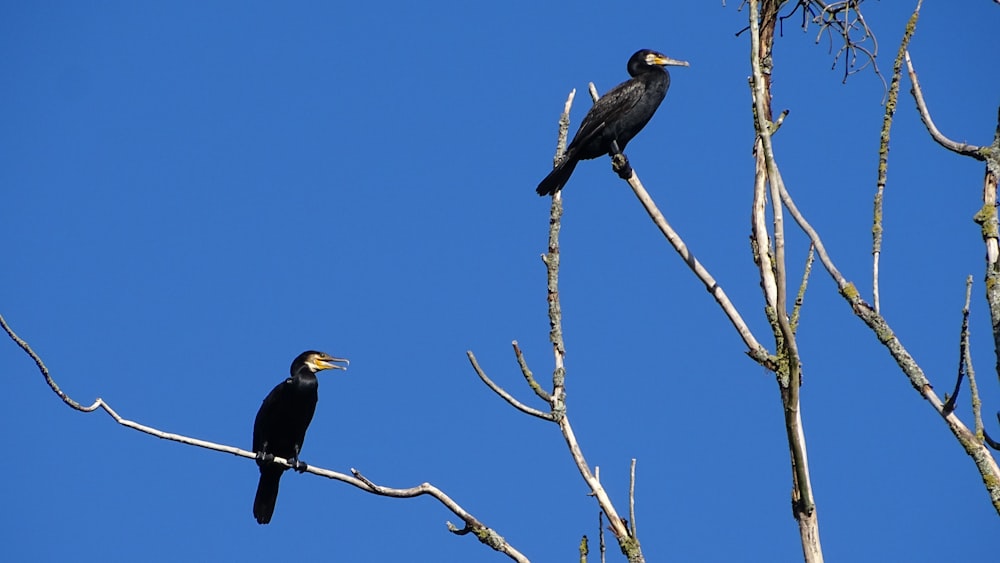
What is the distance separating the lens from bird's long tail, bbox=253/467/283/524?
8438 millimetres

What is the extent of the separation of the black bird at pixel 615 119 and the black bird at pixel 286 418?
85.1 inches

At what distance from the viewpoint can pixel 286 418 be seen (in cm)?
812

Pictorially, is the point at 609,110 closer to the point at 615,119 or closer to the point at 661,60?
the point at 615,119

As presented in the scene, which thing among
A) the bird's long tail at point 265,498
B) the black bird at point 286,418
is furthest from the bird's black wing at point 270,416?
the bird's long tail at point 265,498

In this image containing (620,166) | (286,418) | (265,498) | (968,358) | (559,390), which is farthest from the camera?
(265,498)

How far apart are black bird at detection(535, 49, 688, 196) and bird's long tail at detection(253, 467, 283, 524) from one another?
2893 millimetres

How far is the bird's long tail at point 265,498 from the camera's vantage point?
27.7 ft

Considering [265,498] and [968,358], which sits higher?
[265,498]

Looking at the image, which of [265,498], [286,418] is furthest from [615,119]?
[265,498]

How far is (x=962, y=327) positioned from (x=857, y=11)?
2.55 meters

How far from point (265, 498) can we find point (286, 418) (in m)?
0.75

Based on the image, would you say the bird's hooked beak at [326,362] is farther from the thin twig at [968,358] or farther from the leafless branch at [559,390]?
the thin twig at [968,358]

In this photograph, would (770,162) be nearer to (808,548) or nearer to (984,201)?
(984,201)

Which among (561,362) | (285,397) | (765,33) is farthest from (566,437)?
(285,397)
